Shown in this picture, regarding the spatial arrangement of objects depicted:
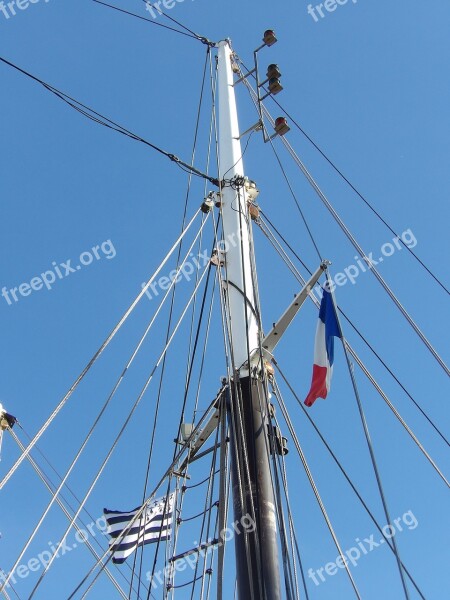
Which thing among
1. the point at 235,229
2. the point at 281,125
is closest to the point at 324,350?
the point at 235,229

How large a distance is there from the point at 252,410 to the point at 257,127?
575cm

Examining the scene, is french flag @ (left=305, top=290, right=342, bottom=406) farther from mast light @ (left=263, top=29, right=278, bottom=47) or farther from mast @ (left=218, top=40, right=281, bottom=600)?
mast light @ (left=263, top=29, right=278, bottom=47)

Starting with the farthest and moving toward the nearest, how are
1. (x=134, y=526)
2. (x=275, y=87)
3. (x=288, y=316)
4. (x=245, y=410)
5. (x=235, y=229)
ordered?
(x=134, y=526)
(x=275, y=87)
(x=235, y=229)
(x=288, y=316)
(x=245, y=410)

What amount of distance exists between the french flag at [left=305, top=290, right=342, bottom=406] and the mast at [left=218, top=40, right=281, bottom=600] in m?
1.09

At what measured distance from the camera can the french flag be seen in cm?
1001

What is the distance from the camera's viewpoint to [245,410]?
8.66m

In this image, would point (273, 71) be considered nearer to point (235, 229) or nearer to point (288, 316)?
point (235, 229)

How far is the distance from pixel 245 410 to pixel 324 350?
199 cm

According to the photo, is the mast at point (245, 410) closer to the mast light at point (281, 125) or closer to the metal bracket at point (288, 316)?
the metal bracket at point (288, 316)

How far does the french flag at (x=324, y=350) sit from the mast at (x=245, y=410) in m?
1.09

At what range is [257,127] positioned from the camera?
40.7 feet

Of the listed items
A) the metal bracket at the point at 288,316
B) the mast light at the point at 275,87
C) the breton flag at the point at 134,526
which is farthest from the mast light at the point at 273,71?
the breton flag at the point at 134,526

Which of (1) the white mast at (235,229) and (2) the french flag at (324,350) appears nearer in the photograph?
(1) the white mast at (235,229)

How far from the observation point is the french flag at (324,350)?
1001 centimetres
